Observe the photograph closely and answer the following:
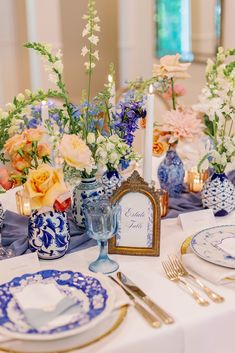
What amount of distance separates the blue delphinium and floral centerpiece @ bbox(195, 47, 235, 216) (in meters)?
0.22

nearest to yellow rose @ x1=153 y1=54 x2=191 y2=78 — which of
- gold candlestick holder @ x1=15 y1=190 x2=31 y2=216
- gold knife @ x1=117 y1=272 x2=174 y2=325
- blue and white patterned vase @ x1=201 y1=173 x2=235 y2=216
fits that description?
blue and white patterned vase @ x1=201 y1=173 x2=235 y2=216

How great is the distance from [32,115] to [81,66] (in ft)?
11.8

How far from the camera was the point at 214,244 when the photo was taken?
3.98 ft

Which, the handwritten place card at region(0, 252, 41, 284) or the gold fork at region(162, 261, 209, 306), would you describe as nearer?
the gold fork at region(162, 261, 209, 306)

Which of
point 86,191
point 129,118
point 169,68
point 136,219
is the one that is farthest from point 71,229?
point 169,68

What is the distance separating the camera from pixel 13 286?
1.00 metres

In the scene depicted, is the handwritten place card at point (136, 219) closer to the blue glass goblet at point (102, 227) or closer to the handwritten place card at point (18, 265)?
the blue glass goblet at point (102, 227)

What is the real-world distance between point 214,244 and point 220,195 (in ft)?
0.94

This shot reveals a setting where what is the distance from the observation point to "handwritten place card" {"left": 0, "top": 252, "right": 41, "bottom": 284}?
1.11m

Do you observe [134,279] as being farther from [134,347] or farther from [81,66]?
[81,66]

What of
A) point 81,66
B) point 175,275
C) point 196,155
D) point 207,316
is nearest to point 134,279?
point 175,275

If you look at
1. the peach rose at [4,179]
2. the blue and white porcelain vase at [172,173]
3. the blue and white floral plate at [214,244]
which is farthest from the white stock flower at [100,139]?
the blue and white porcelain vase at [172,173]

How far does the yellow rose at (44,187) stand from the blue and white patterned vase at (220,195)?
21.8 inches

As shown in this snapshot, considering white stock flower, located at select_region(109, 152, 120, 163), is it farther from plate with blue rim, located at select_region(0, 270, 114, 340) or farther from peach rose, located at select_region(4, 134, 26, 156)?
plate with blue rim, located at select_region(0, 270, 114, 340)
